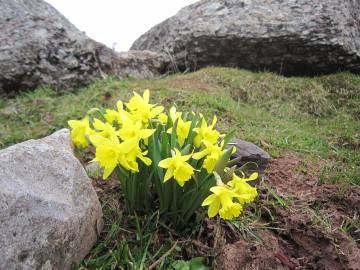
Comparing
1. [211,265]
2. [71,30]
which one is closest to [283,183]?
[211,265]

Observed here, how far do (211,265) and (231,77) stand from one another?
3.91 metres

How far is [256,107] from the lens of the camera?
4867 millimetres

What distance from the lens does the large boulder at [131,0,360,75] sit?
5711 mm

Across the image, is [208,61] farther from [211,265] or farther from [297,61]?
[211,265]

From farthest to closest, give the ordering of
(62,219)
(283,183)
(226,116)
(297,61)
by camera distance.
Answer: (297,61) < (226,116) < (283,183) < (62,219)

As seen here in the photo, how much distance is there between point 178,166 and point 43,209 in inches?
22.0

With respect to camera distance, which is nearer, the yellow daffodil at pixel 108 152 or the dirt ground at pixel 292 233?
the yellow daffodil at pixel 108 152

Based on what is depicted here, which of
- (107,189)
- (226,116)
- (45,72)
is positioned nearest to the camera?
(107,189)

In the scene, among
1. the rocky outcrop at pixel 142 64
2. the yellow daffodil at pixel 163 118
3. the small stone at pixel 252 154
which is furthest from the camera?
the rocky outcrop at pixel 142 64

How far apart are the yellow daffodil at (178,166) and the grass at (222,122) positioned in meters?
0.36

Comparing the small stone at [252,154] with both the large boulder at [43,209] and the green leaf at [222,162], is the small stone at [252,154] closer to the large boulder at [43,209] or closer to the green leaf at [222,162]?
the green leaf at [222,162]

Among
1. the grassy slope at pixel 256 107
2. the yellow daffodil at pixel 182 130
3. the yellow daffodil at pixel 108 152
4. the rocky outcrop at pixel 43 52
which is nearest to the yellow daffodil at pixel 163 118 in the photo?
the yellow daffodil at pixel 182 130

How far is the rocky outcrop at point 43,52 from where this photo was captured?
193 inches

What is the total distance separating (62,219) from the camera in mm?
1564
